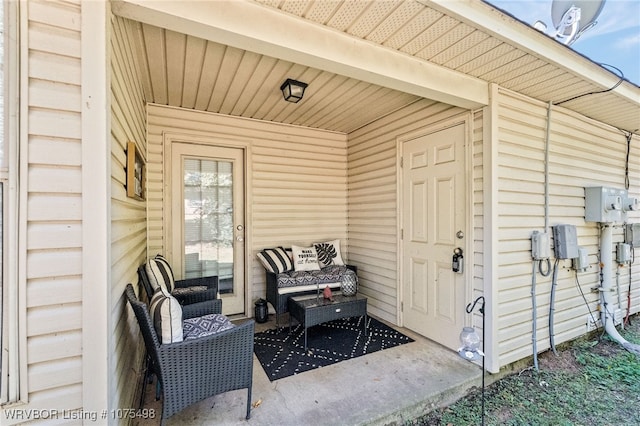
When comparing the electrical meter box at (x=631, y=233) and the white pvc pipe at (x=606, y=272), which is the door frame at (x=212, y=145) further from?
the electrical meter box at (x=631, y=233)

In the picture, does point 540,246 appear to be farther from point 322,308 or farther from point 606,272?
point 322,308

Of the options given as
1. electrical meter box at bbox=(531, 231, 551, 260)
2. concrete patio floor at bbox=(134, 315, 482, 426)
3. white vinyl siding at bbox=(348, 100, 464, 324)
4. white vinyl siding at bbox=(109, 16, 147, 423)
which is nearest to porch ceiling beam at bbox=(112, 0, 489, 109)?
white vinyl siding at bbox=(109, 16, 147, 423)

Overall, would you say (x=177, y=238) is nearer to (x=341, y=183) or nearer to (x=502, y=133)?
(x=341, y=183)

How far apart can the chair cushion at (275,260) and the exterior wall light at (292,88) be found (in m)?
1.87

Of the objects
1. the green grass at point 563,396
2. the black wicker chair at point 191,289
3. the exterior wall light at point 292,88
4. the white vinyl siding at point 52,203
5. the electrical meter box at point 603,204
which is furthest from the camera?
the electrical meter box at point 603,204

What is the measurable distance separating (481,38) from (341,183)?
8.83 ft

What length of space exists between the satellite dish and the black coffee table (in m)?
3.15

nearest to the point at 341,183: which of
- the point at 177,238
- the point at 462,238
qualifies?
the point at 462,238

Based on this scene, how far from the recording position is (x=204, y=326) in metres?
2.09

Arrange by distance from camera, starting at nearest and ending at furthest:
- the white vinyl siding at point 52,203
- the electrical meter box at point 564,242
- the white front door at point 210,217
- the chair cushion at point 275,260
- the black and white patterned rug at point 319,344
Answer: the white vinyl siding at point 52,203
the black and white patterned rug at point 319,344
the electrical meter box at point 564,242
the white front door at point 210,217
the chair cushion at point 275,260

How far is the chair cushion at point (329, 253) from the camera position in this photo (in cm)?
391

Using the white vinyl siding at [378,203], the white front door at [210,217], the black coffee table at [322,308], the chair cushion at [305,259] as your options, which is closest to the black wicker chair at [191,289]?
the white front door at [210,217]

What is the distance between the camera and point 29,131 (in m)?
1.19

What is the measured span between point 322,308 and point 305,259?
95cm
